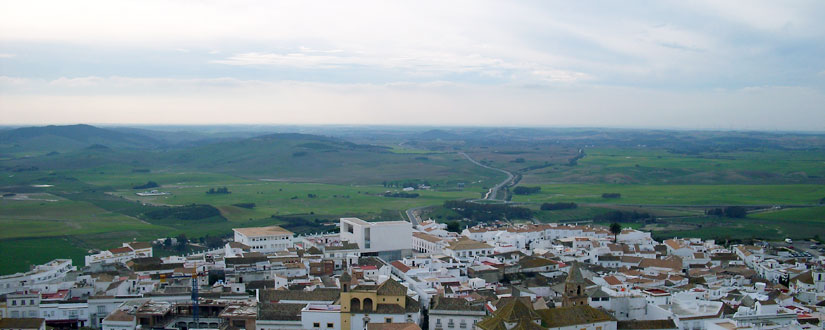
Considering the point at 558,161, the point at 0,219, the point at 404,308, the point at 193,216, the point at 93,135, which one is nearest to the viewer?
the point at 404,308

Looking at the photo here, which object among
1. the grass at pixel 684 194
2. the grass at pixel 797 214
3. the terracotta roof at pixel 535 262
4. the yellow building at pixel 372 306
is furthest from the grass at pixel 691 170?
the yellow building at pixel 372 306

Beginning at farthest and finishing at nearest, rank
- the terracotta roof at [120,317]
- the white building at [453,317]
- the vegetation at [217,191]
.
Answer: the vegetation at [217,191] → the terracotta roof at [120,317] → the white building at [453,317]

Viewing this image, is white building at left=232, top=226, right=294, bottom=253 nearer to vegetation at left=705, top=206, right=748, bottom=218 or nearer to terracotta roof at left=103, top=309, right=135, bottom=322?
terracotta roof at left=103, top=309, right=135, bottom=322

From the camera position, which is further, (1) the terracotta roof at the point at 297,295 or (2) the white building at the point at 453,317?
(1) the terracotta roof at the point at 297,295

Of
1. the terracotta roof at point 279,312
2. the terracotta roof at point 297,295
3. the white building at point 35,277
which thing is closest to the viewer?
the terracotta roof at point 279,312

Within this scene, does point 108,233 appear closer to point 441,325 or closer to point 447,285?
point 447,285

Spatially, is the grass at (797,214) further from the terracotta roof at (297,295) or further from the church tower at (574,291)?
the terracotta roof at (297,295)

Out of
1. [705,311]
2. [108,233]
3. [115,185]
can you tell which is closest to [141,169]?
[115,185]

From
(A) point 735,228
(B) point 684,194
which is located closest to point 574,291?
(A) point 735,228
